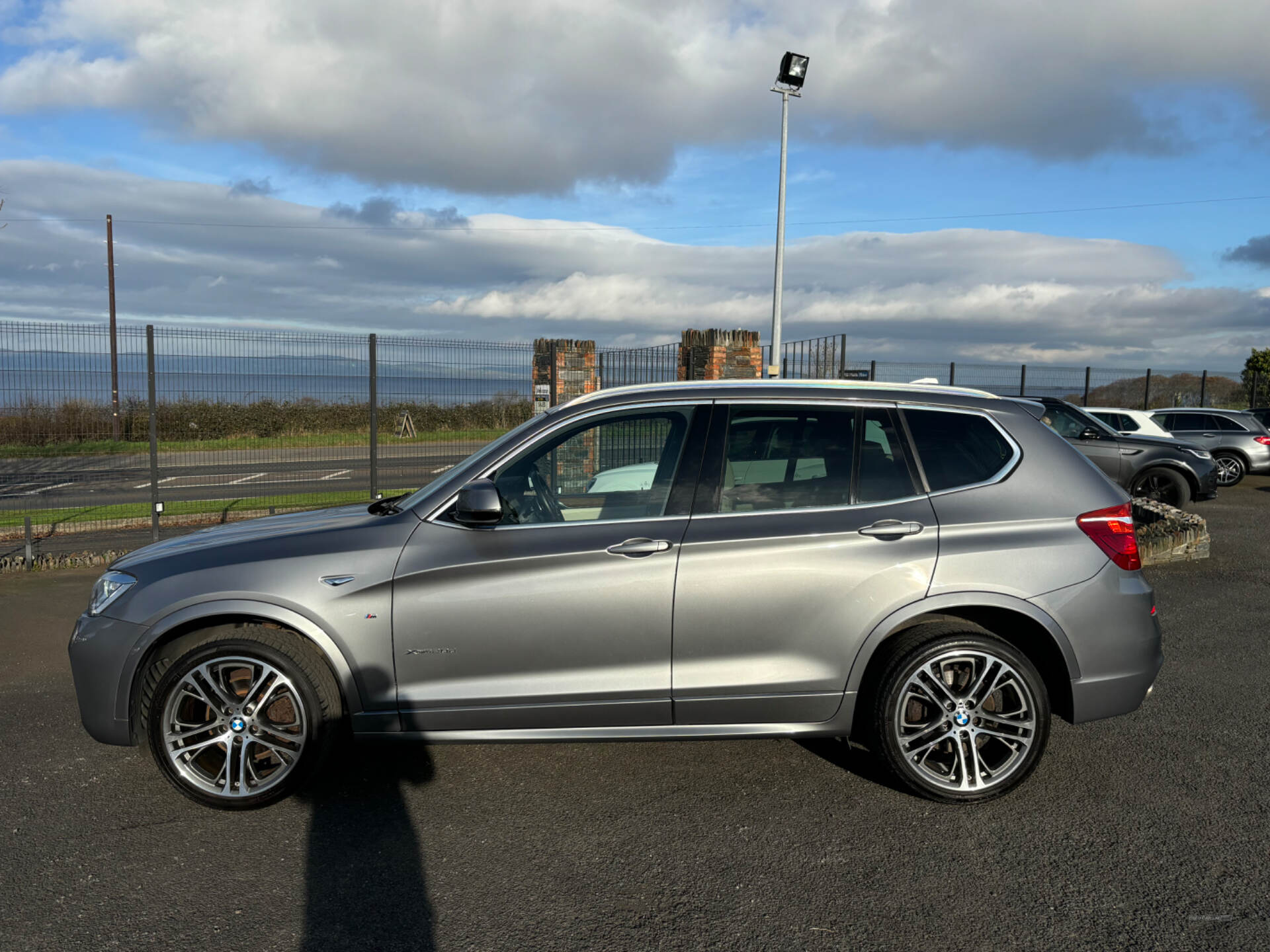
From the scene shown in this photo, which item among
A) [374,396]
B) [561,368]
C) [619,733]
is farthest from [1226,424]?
[619,733]

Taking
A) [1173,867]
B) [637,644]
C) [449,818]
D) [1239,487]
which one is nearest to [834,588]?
[637,644]

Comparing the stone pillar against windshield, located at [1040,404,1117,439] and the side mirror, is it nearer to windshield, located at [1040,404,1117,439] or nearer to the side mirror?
windshield, located at [1040,404,1117,439]

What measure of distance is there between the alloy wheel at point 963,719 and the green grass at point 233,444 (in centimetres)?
720

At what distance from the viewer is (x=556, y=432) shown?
13.7 feet

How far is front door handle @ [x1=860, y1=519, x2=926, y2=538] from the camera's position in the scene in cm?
393

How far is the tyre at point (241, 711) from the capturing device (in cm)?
385

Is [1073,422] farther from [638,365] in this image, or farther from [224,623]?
[224,623]

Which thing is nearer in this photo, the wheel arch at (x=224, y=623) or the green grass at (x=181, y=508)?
the wheel arch at (x=224, y=623)

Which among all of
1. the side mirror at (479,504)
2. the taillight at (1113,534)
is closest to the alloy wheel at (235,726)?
the side mirror at (479,504)

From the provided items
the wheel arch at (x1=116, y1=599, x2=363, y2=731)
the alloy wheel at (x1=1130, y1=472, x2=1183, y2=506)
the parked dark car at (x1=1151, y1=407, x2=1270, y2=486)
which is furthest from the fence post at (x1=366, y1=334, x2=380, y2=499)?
the parked dark car at (x1=1151, y1=407, x2=1270, y2=486)

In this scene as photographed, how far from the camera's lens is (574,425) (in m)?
4.20

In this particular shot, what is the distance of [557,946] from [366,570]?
1.71 meters

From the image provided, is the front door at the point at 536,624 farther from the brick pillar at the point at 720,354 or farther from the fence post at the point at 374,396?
the brick pillar at the point at 720,354

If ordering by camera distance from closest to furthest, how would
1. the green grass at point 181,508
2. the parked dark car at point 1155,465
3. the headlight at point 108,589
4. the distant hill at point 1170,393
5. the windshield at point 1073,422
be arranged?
the headlight at point 108,589 → the green grass at point 181,508 → the parked dark car at point 1155,465 → the windshield at point 1073,422 → the distant hill at point 1170,393
